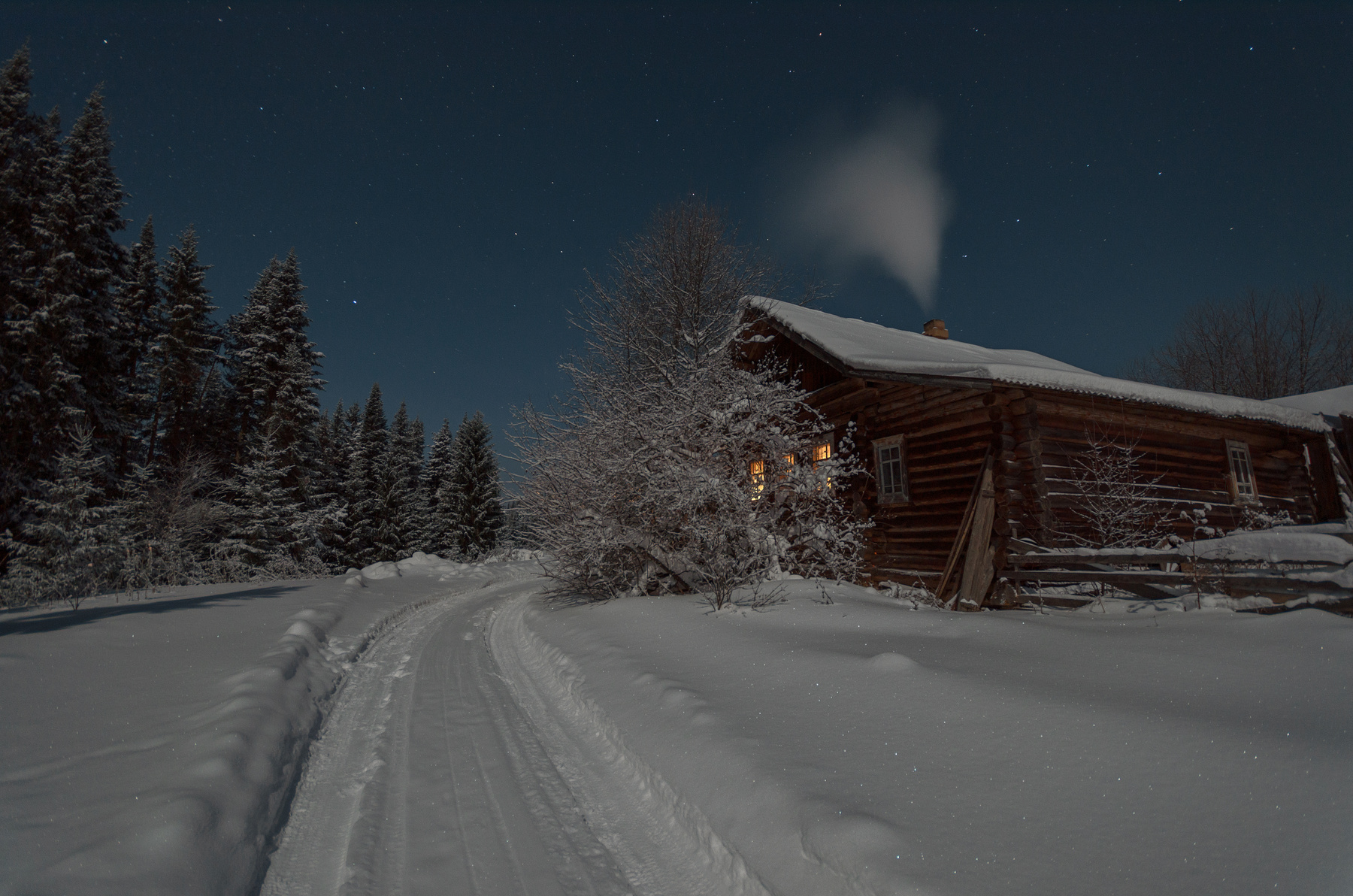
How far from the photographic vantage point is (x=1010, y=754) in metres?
3.54

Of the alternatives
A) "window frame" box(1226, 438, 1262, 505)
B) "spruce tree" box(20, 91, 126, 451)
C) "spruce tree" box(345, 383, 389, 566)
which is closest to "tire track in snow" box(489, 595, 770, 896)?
"window frame" box(1226, 438, 1262, 505)

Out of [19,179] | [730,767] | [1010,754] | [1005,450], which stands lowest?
[730,767]

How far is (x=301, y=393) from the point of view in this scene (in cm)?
2650

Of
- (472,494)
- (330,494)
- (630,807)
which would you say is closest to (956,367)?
(630,807)

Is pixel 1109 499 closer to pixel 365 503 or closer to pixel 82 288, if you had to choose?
pixel 82 288

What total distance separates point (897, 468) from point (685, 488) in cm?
527

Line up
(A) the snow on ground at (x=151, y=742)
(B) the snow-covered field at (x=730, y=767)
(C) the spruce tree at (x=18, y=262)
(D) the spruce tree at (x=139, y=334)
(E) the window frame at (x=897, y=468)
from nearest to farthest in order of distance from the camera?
(B) the snow-covered field at (x=730, y=767)
(A) the snow on ground at (x=151, y=742)
(E) the window frame at (x=897, y=468)
(C) the spruce tree at (x=18, y=262)
(D) the spruce tree at (x=139, y=334)

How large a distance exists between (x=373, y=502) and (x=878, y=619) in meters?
34.7

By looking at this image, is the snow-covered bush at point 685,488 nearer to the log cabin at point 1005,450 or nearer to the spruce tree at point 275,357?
the log cabin at point 1005,450

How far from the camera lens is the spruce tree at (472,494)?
37625 millimetres

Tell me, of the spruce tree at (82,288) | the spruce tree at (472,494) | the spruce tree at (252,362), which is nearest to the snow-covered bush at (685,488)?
the spruce tree at (82,288)

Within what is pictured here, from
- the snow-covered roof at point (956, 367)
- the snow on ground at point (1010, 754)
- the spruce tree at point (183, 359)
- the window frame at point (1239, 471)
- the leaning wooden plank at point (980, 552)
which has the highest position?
the spruce tree at point (183, 359)

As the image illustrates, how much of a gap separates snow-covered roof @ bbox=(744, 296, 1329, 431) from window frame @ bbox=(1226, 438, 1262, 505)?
37.9 inches

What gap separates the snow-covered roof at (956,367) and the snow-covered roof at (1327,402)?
12.3ft
